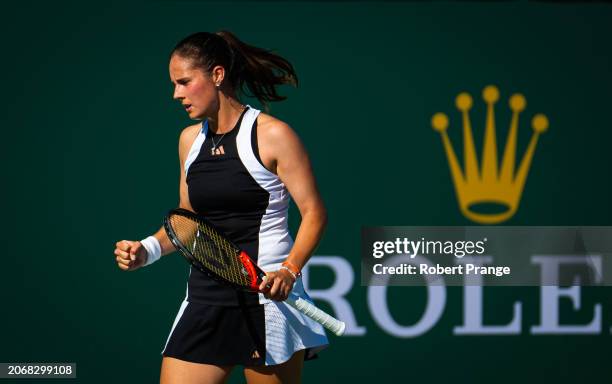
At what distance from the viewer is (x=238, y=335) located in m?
2.74

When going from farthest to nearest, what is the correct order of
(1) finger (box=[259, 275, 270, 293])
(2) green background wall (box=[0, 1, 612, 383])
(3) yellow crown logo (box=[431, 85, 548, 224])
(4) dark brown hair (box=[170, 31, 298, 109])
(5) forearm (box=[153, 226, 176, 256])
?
(3) yellow crown logo (box=[431, 85, 548, 224])
(2) green background wall (box=[0, 1, 612, 383])
(5) forearm (box=[153, 226, 176, 256])
(4) dark brown hair (box=[170, 31, 298, 109])
(1) finger (box=[259, 275, 270, 293])

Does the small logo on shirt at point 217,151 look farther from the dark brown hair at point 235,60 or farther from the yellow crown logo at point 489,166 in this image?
the yellow crown logo at point 489,166

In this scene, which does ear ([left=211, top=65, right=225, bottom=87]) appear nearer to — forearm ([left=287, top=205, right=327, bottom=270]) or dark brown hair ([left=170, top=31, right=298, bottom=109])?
dark brown hair ([left=170, top=31, right=298, bottom=109])

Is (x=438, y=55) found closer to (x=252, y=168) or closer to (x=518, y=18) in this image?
(x=518, y=18)

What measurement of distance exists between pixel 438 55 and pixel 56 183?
1.74m

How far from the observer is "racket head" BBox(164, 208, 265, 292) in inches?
104

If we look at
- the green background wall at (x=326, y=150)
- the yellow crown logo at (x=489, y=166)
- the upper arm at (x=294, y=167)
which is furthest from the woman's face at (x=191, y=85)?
the yellow crown logo at (x=489, y=166)

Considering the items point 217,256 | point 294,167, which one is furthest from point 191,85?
point 217,256

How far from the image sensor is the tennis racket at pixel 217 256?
2.63m

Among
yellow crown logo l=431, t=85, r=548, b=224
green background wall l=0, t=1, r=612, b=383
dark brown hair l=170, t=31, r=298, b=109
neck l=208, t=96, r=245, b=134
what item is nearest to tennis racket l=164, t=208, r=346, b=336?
neck l=208, t=96, r=245, b=134

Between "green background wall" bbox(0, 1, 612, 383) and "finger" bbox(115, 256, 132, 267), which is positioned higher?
"green background wall" bbox(0, 1, 612, 383)

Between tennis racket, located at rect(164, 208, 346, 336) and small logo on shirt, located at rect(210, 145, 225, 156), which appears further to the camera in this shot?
small logo on shirt, located at rect(210, 145, 225, 156)

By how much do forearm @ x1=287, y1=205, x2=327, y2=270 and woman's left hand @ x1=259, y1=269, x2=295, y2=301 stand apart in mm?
60

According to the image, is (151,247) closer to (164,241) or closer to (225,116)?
(164,241)
